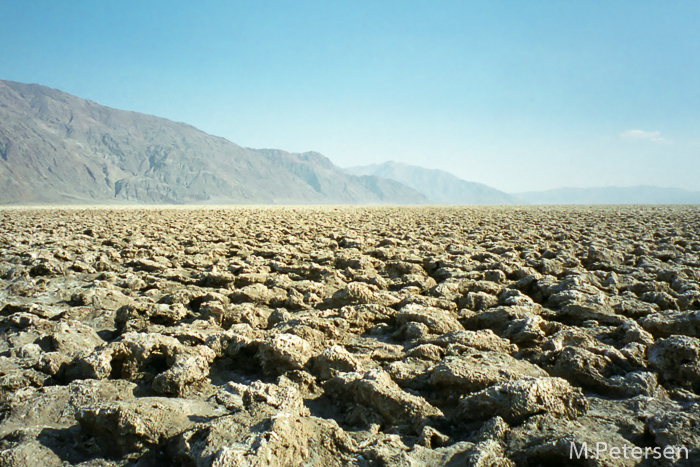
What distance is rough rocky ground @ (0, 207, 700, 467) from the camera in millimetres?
1403

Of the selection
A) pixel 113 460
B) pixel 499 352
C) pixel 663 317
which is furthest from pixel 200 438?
pixel 663 317

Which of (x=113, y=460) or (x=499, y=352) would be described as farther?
(x=499, y=352)

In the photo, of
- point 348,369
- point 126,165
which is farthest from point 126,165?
point 348,369

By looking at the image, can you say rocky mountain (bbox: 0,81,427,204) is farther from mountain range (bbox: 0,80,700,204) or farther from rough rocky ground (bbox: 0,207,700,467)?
rough rocky ground (bbox: 0,207,700,467)

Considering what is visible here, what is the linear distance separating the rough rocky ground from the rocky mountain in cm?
10092

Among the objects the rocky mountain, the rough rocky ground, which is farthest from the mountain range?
the rough rocky ground

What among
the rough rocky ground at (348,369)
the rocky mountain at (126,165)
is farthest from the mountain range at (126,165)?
the rough rocky ground at (348,369)

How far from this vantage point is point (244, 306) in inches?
114

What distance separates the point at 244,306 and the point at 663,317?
2685mm

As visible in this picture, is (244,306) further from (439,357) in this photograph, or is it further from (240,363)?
(439,357)

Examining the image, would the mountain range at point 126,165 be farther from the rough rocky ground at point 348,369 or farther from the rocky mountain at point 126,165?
the rough rocky ground at point 348,369

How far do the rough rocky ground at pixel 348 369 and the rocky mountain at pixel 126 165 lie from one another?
10092 centimetres

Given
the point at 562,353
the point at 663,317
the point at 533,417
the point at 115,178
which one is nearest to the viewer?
the point at 533,417

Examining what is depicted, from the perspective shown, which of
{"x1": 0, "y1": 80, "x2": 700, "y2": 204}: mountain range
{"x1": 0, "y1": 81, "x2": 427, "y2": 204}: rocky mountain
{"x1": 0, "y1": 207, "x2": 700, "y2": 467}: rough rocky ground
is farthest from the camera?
{"x1": 0, "y1": 81, "x2": 427, "y2": 204}: rocky mountain
